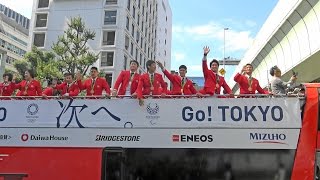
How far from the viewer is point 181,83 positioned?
838 centimetres

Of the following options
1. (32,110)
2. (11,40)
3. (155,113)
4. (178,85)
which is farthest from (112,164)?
(11,40)

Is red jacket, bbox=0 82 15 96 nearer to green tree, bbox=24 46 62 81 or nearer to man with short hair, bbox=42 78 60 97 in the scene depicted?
man with short hair, bbox=42 78 60 97

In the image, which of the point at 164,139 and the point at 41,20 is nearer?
the point at 164,139

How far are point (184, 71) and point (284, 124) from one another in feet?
8.04

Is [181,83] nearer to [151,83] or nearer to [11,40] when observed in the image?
[151,83]

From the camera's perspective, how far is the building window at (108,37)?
45.4 m

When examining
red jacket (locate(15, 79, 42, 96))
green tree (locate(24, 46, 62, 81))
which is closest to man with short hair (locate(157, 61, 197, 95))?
red jacket (locate(15, 79, 42, 96))

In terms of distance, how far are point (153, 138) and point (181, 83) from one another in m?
1.64

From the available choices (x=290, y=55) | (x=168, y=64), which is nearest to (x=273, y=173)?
(x=290, y=55)

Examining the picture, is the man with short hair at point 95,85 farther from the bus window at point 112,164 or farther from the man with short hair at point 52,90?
the bus window at point 112,164

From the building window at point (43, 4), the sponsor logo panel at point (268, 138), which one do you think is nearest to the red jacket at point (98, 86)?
the sponsor logo panel at point (268, 138)

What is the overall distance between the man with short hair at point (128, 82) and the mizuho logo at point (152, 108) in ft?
3.22

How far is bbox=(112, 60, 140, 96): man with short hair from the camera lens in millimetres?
8367

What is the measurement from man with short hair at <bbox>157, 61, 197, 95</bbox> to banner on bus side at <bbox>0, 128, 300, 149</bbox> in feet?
4.37
